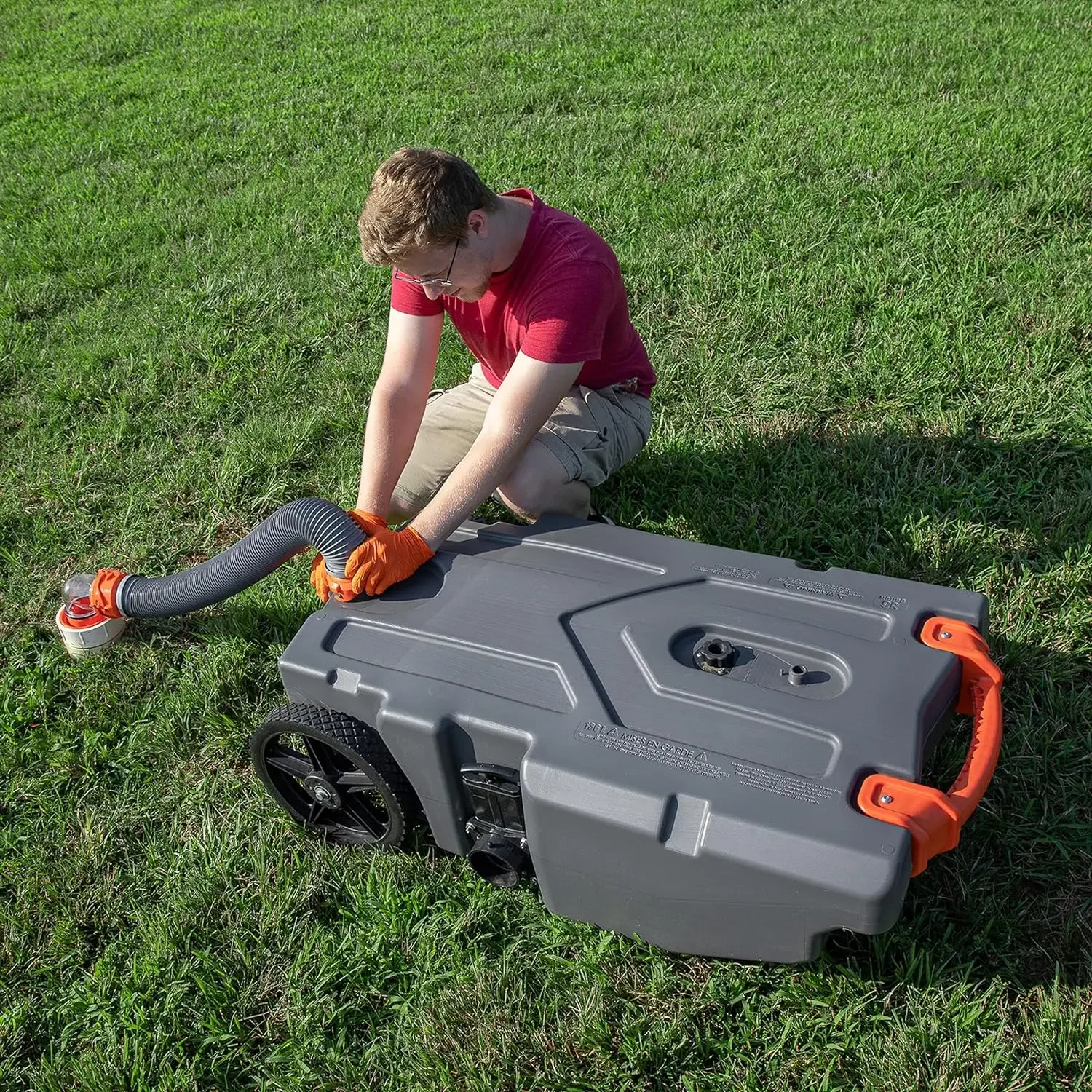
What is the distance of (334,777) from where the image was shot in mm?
2289

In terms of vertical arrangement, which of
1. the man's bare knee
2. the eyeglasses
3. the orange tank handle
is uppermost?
the eyeglasses

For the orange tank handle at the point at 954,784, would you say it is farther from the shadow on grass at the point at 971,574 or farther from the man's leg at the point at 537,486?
the man's leg at the point at 537,486

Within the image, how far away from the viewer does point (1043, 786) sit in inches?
91.0

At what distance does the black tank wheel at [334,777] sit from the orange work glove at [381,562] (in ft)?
0.99

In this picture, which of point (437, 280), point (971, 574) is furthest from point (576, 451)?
point (971, 574)

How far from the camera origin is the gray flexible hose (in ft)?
7.80

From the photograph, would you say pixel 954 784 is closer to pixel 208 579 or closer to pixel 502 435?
pixel 502 435

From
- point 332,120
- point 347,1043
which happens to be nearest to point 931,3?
point 332,120

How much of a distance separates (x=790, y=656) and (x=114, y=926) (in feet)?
5.35

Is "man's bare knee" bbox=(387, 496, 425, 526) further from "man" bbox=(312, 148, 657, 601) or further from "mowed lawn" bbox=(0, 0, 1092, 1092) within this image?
"mowed lawn" bbox=(0, 0, 1092, 1092)

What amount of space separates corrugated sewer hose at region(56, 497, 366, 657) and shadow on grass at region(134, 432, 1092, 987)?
270 mm

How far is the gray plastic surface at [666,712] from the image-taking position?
5.71 ft

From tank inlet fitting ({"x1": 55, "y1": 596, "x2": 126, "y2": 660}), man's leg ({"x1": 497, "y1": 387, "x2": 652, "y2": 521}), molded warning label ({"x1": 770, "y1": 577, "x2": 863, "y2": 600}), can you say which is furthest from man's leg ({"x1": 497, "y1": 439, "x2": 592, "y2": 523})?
tank inlet fitting ({"x1": 55, "y1": 596, "x2": 126, "y2": 660})

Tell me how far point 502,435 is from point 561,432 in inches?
14.2
